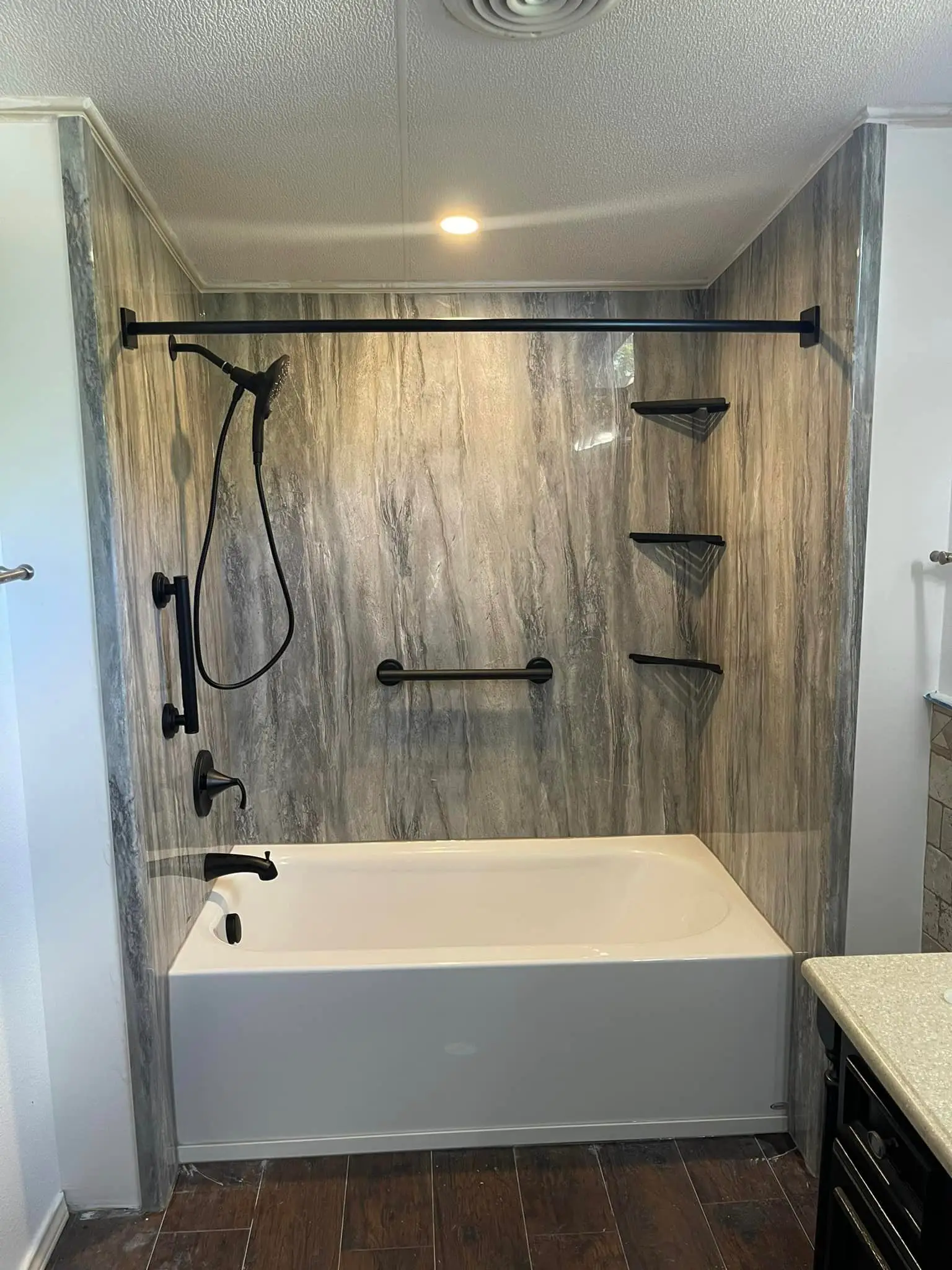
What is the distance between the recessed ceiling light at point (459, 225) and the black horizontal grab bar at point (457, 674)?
130 centimetres

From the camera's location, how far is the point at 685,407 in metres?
2.63

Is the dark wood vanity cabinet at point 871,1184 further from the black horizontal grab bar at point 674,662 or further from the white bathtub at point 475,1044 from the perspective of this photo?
the black horizontal grab bar at point 674,662

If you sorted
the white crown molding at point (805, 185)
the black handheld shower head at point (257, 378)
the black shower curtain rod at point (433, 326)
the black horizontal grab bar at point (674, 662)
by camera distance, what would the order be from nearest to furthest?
the white crown molding at point (805, 185) → the black shower curtain rod at point (433, 326) → the black handheld shower head at point (257, 378) → the black horizontal grab bar at point (674, 662)

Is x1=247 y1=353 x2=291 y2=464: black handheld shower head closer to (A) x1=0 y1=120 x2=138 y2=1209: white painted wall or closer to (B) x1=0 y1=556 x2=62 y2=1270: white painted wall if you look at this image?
(A) x1=0 y1=120 x2=138 y2=1209: white painted wall

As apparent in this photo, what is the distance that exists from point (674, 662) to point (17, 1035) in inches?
80.2

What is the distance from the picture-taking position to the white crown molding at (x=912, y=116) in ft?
5.32

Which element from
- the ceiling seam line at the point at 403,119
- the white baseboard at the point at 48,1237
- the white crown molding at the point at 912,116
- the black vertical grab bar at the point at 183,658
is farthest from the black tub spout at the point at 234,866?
the white crown molding at the point at 912,116

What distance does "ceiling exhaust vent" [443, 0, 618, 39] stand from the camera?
4.15 feet

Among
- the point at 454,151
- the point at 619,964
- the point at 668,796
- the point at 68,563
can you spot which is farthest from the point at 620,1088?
the point at 454,151

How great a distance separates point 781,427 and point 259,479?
1393 millimetres

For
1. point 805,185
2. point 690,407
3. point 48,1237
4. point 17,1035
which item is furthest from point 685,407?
point 48,1237

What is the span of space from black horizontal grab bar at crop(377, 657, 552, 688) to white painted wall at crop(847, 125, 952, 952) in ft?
3.73

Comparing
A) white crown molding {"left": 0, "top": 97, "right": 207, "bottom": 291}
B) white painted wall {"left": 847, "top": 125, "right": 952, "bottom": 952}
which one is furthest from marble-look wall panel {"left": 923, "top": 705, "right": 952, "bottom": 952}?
white crown molding {"left": 0, "top": 97, "right": 207, "bottom": 291}

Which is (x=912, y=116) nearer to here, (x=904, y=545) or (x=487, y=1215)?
(x=904, y=545)
